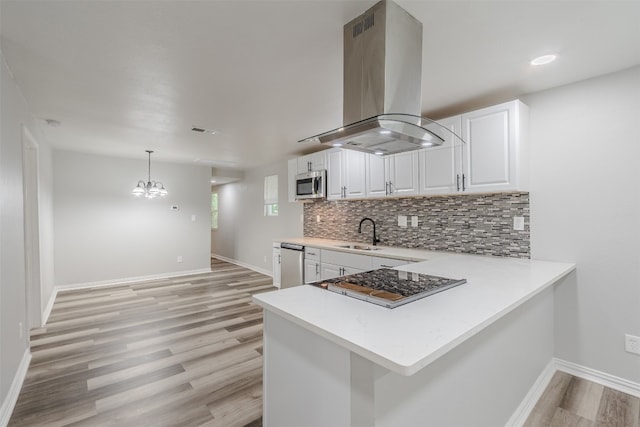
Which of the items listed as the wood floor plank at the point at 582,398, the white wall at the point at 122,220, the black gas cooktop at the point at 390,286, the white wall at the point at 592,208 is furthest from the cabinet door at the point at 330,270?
the white wall at the point at 122,220

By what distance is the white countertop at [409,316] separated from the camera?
0.95m

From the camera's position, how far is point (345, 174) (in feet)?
13.4

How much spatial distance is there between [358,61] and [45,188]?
479 cm

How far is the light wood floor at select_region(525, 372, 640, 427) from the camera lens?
190cm

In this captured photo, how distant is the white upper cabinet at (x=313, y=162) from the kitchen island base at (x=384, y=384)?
3.13 m

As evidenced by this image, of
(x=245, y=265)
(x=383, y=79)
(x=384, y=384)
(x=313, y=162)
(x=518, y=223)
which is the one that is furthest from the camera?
(x=245, y=265)

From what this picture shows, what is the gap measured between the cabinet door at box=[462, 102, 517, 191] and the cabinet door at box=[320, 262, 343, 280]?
176 centimetres

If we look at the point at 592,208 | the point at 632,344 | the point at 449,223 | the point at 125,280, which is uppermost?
the point at 592,208

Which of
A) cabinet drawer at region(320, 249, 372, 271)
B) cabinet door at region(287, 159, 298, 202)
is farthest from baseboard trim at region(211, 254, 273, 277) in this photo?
cabinet drawer at region(320, 249, 372, 271)

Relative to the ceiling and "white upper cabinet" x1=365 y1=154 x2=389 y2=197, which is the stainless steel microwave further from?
the ceiling

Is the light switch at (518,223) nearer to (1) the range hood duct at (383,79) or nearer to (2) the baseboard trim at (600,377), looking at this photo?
(2) the baseboard trim at (600,377)

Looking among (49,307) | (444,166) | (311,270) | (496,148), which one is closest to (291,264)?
(311,270)

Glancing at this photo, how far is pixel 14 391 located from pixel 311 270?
2.92m

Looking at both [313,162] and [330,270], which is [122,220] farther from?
[330,270]
